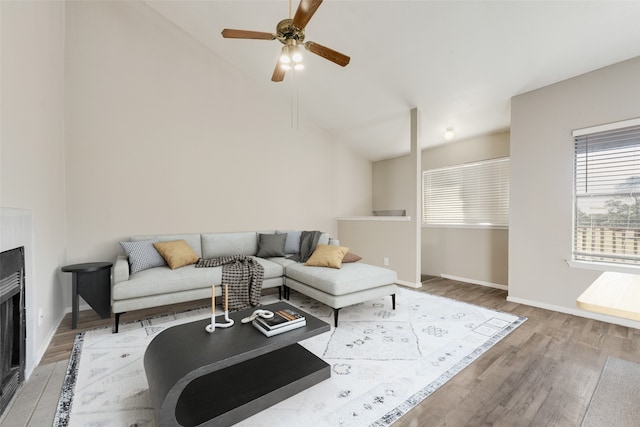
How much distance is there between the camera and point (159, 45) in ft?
12.2

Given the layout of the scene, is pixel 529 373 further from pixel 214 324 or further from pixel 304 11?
pixel 304 11

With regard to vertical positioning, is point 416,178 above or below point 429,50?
below

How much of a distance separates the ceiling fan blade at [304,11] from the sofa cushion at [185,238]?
2.90 meters

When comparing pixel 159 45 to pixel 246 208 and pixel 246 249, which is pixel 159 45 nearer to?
pixel 246 208

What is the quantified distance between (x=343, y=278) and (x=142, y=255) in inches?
91.0

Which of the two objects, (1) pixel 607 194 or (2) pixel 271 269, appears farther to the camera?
(2) pixel 271 269

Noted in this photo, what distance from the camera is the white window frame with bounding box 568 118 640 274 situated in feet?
9.24

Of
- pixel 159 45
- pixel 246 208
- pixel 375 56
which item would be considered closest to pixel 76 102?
pixel 159 45

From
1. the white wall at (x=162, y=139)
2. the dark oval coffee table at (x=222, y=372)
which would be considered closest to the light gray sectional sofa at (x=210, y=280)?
the white wall at (x=162, y=139)

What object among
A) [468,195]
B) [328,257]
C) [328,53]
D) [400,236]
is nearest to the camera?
[328,53]

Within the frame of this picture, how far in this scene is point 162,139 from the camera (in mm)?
3775

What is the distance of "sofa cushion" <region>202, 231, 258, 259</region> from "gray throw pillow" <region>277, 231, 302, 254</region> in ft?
1.55

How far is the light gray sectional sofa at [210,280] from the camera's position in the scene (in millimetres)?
2744

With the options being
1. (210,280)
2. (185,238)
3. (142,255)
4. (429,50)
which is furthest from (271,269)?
(429,50)
